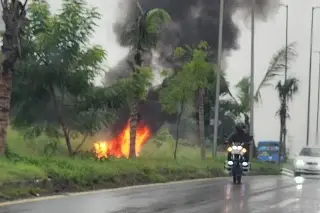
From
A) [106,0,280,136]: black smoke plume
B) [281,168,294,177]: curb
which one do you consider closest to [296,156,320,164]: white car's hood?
[281,168,294,177]: curb

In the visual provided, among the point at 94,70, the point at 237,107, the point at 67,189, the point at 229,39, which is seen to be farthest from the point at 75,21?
the point at 229,39

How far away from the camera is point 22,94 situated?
22734mm

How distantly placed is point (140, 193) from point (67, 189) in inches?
72.8

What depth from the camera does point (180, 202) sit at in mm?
14445

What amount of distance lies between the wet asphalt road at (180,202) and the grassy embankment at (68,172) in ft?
2.61

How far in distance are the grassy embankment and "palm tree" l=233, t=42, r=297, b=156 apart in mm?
12793

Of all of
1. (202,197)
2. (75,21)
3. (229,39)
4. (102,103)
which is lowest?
(202,197)

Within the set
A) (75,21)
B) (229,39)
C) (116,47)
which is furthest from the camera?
(229,39)

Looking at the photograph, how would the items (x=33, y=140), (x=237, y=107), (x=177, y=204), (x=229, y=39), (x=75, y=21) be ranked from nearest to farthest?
(x=177, y=204), (x=75, y=21), (x=33, y=140), (x=237, y=107), (x=229, y=39)

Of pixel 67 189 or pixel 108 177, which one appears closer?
pixel 67 189

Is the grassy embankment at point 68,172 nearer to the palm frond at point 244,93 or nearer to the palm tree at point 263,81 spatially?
the palm tree at point 263,81

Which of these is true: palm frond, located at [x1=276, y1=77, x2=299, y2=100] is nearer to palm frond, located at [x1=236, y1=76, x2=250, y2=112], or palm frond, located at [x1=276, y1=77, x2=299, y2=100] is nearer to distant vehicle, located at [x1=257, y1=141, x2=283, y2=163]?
palm frond, located at [x1=236, y1=76, x2=250, y2=112]

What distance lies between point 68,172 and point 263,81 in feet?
76.3

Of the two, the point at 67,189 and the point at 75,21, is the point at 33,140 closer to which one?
the point at 75,21
